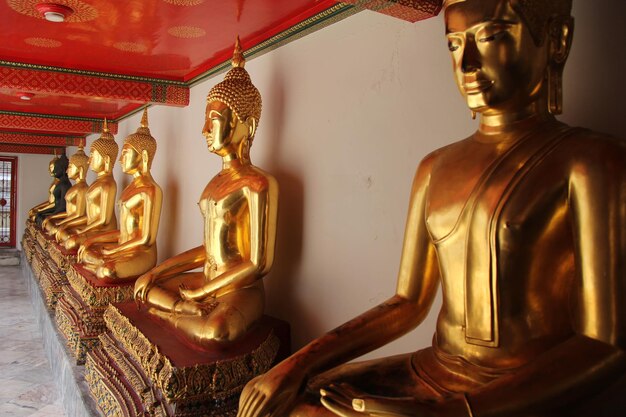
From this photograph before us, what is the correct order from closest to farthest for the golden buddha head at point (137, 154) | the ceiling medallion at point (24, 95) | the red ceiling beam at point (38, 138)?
1. the golden buddha head at point (137, 154)
2. the ceiling medallion at point (24, 95)
3. the red ceiling beam at point (38, 138)

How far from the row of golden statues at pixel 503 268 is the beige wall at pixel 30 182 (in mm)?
11416

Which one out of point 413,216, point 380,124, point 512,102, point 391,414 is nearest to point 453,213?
point 413,216

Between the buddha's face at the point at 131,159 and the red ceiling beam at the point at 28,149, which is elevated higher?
the red ceiling beam at the point at 28,149

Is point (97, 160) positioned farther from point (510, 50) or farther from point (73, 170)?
point (510, 50)

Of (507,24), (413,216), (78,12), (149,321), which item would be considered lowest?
(149,321)

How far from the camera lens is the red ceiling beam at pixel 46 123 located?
6238mm

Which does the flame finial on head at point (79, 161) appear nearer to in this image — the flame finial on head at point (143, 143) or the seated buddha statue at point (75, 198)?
the seated buddha statue at point (75, 198)

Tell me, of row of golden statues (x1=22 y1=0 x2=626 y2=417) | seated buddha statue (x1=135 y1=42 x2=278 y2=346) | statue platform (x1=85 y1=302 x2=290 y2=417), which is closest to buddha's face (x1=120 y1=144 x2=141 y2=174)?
seated buddha statue (x1=135 y1=42 x2=278 y2=346)

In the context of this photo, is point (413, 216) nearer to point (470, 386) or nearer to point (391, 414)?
point (470, 386)

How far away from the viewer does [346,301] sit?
229 cm

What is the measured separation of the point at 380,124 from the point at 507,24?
90cm

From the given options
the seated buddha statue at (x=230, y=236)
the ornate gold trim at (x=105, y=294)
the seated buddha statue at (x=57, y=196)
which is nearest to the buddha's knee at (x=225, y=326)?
the seated buddha statue at (x=230, y=236)

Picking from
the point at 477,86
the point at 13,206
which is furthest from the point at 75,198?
the point at 13,206

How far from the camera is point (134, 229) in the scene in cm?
400
